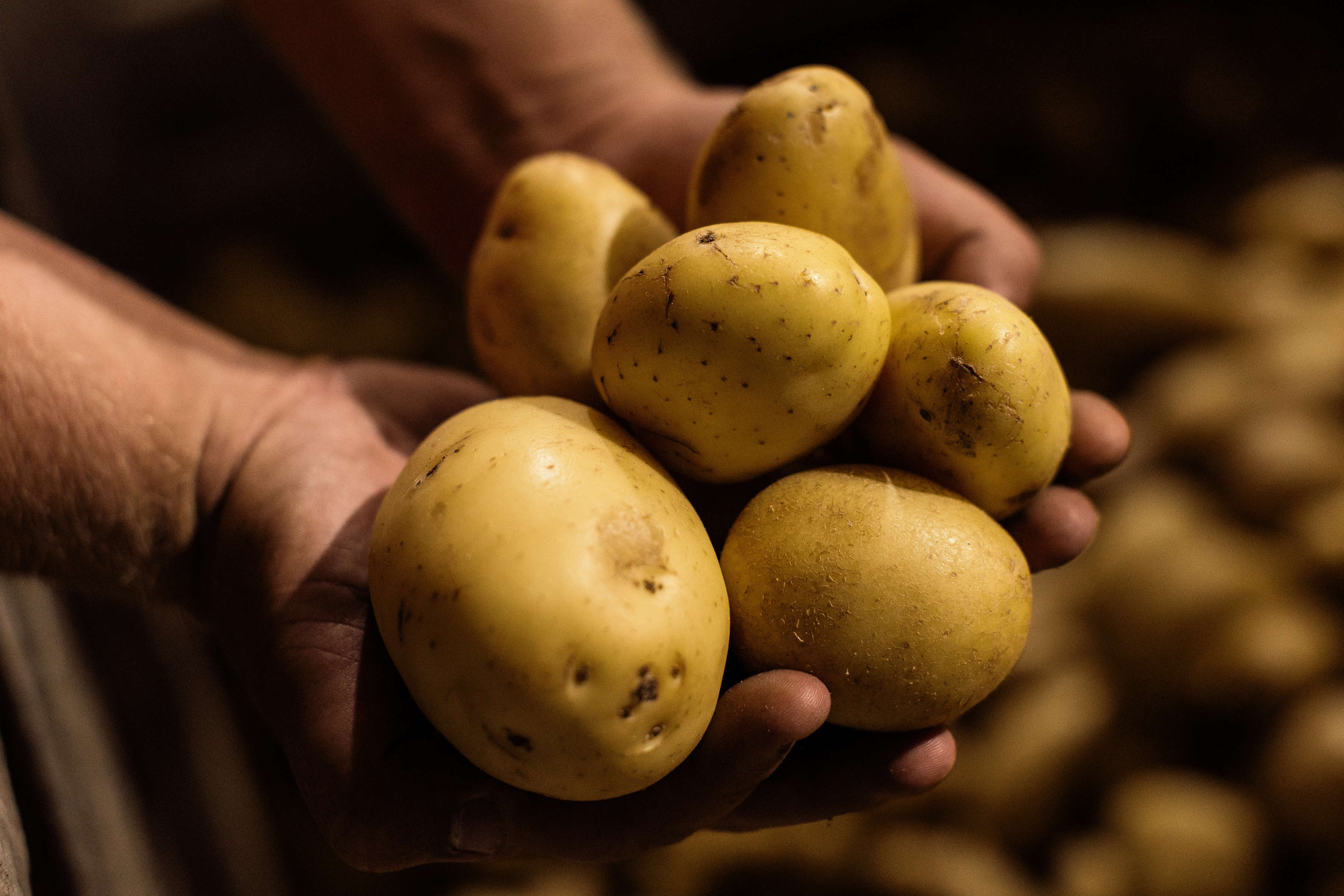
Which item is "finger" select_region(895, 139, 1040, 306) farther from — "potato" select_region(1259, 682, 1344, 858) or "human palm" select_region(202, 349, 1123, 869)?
"potato" select_region(1259, 682, 1344, 858)

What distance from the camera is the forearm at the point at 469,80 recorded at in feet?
5.70

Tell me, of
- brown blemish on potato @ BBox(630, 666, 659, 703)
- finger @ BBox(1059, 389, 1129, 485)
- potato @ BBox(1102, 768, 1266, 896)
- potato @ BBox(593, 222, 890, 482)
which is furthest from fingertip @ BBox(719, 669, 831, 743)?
potato @ BBox(1102, 768, 1266, 896)

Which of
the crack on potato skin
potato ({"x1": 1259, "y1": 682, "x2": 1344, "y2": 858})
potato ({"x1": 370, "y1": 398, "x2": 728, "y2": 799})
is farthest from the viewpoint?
potato ({"x1": 1259, "y1": 682, "x2": 1344, "y2": 858})

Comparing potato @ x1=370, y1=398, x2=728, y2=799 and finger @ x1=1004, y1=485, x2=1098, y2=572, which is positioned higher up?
potato @ x1=370, y1=398, x2=728, y2=799

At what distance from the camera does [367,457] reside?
3.91ft

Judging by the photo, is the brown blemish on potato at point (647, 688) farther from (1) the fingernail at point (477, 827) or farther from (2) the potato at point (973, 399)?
(2) the potato at point (973, 399)

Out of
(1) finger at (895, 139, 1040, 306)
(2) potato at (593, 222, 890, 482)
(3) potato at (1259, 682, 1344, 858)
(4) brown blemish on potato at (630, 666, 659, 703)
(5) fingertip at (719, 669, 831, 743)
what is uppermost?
(2) potato at (593, 222, 890, 482)

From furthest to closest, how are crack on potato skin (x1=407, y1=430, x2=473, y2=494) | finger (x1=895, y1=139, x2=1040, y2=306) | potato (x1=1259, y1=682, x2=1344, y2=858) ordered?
1. potato (x1=1259, y1=682, x2=1344, y2=858)
2. finger (x1=895, y1=139, x2=1040, y2=306)
3. crack on potato skin (x1=407, y1=430, x2=473, y2=494)

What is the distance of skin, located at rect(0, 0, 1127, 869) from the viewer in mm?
896

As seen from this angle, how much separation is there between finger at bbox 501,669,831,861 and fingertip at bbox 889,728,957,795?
13cm

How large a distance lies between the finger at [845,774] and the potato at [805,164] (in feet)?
1.84

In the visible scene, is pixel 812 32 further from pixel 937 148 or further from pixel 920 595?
pixel 920 595

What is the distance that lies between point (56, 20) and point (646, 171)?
5.92 feet

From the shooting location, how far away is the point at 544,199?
44.5 inches
